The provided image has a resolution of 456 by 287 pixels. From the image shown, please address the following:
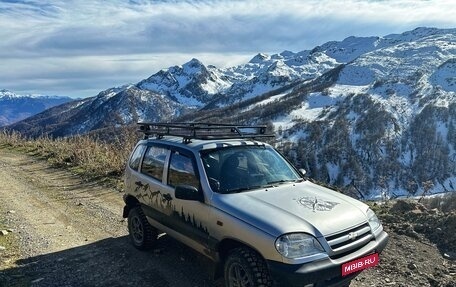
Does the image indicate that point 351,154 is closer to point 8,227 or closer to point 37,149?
point 37,149

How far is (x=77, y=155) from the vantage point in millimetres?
17125

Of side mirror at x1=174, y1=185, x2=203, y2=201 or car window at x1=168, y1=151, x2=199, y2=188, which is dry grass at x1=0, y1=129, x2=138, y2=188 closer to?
car window at x1=168, y1=151, x2=199, y2=188

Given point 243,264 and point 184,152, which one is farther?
point 184,152

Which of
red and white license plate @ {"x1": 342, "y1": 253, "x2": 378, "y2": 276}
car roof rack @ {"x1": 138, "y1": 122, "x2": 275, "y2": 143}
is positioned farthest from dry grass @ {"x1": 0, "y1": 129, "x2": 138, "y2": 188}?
red and white license plate @ {"x1": 342, "y1": 253, "x2": 378, "y2": 276}

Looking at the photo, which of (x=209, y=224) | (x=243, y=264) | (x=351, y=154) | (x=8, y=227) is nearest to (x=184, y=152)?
(x=209, y=224)

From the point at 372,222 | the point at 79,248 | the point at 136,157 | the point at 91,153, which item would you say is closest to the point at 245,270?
the point at 372,222

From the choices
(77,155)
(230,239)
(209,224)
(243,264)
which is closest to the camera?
(243,264)

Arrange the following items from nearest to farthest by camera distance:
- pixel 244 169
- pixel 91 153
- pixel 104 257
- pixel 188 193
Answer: pixel 188 193, pixel 244 169, pixel 104 257, pixel 91 153

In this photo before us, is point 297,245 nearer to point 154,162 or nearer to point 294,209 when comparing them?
point 294,209

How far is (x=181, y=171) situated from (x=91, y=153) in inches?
453

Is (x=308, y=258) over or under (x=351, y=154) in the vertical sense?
over

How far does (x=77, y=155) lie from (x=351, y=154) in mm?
134521

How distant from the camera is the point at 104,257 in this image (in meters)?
7.66

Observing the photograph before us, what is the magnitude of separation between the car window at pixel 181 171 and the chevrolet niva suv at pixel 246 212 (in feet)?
0.05
